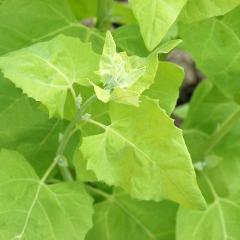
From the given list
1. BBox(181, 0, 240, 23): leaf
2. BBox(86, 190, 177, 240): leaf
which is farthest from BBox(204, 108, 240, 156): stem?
BBox(181, 0, 240, 23): leaf

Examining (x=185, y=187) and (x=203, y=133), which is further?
(x=203, y=133)

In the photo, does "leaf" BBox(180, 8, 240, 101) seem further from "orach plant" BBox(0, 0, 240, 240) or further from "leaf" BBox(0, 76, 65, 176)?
"leaf" BBox(0, 76, 65, 176)

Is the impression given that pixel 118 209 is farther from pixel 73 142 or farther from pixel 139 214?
pixel 73 142

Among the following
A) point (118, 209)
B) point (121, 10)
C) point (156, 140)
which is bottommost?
point (118, 209)

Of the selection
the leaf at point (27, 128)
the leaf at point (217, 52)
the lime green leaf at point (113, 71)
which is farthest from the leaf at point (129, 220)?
the lime green leaf at point (113, 71)

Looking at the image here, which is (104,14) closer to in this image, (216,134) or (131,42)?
(131,42)

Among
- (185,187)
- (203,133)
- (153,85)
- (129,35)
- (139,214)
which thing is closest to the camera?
(185,187)

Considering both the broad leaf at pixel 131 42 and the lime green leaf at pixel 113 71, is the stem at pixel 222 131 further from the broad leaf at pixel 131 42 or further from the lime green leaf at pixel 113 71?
the lime green leaf at pixel 113 71

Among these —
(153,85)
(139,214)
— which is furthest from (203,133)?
(153,85)
